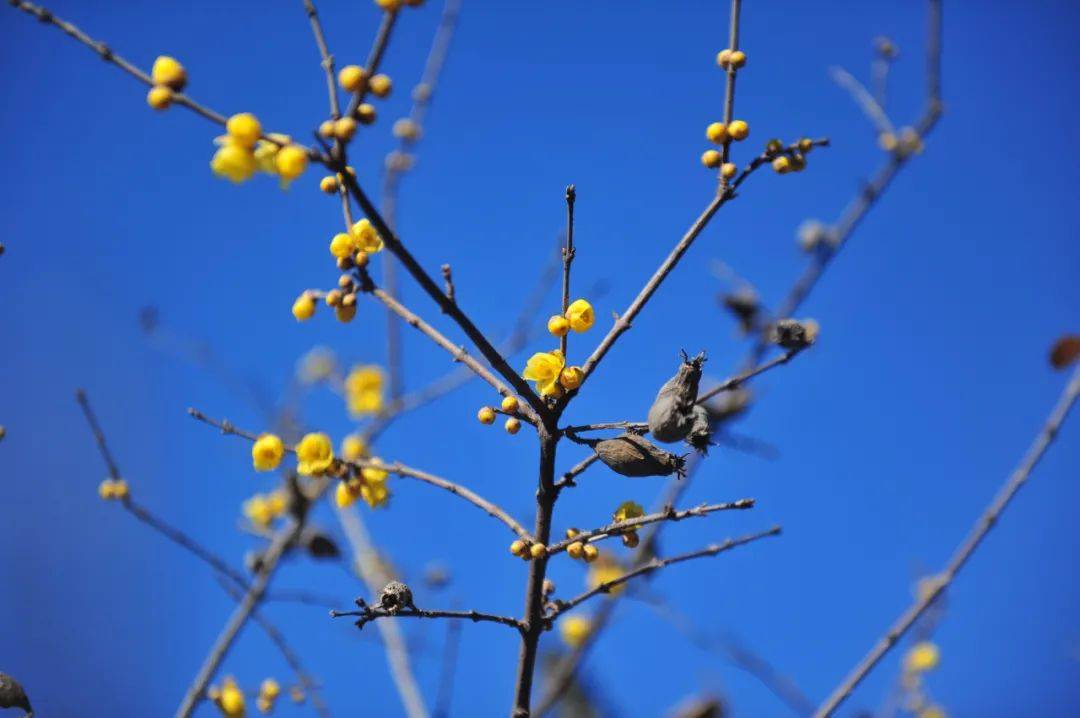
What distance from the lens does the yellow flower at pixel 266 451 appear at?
2.34 meters

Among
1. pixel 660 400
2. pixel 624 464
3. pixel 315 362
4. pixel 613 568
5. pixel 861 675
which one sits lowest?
pixel 861 675

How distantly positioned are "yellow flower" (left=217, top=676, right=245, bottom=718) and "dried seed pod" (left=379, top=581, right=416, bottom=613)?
1788 millimetres

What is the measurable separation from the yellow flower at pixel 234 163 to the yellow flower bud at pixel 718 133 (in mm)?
1112

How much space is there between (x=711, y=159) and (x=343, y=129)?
3.19ft

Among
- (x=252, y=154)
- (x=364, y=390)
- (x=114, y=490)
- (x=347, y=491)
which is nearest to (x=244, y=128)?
(x=252, y=154)

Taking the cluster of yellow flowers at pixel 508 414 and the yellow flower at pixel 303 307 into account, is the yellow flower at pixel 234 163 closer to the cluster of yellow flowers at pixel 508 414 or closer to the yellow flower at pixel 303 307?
the yellow flower at pixel 303 307

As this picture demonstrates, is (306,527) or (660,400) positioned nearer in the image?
(660,400)

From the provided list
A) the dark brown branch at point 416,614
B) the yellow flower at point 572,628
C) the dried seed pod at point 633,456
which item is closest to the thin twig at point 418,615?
the dark brown branch at point 416,614

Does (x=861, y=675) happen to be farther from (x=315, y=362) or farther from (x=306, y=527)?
(x=315, y=362)

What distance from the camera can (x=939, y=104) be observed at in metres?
3.65

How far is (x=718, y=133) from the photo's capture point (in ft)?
6.24

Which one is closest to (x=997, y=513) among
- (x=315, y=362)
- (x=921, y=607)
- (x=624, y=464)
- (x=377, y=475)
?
(x=921, y=607)

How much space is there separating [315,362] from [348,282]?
13.2 ft

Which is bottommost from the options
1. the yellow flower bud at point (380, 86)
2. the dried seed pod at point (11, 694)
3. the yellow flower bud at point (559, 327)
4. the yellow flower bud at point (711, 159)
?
the dried seed pod at point (11, 694)
